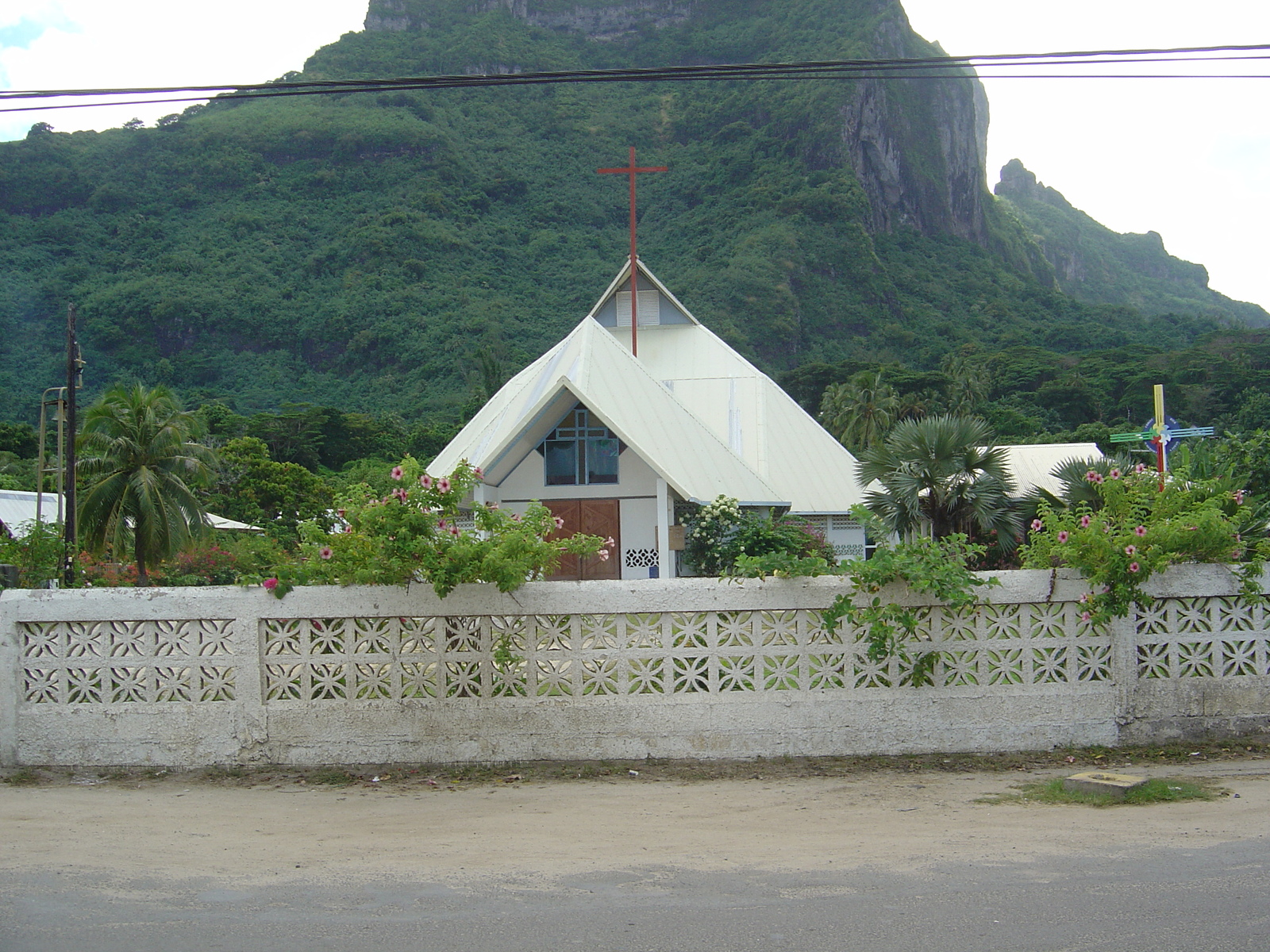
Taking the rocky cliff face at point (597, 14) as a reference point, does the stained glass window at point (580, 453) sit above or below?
below

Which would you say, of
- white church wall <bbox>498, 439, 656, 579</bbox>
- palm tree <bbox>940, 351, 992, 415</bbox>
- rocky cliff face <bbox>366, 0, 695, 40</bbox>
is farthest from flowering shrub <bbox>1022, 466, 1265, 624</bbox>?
rocky cliff face <bbox>366, 0, 695, 40</bbox>

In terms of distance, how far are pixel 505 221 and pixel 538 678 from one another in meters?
109

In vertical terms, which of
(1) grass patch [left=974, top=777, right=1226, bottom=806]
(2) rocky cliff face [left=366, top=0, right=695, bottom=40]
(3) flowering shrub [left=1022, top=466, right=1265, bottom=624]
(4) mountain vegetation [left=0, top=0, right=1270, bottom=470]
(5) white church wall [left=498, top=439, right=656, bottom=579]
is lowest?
(1) grass patch [left=974, top=777, right=1226, bottom=806]

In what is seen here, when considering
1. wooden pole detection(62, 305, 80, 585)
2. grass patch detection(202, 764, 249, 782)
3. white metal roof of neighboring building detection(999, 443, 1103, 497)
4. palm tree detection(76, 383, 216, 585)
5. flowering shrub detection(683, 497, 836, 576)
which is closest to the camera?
grass patch detection(202, 764, 249, 782)

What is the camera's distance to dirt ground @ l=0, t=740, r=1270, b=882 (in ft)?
19.4

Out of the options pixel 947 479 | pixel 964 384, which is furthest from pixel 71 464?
pixel 964 384

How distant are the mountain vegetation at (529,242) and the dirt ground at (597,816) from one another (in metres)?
55.6

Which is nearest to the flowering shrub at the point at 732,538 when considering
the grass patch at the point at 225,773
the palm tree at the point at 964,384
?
the grass patch at the point at 225,773

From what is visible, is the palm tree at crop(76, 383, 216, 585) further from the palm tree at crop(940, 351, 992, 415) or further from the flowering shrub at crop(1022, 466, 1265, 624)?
the palm tree at crop(940, 351, 992, 415)

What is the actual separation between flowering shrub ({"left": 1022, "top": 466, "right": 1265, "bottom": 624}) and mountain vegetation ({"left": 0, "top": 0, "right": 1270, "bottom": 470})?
55884mm

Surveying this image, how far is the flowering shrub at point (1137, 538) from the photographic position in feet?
25.8

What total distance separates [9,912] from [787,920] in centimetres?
390

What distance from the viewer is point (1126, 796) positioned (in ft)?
22.5

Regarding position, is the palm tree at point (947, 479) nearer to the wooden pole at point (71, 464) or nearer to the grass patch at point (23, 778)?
the grass patch at point (23, 778)
